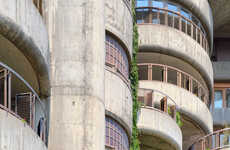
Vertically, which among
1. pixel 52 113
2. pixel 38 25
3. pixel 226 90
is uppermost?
pixel 226 90

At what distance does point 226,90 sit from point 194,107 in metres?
14.3

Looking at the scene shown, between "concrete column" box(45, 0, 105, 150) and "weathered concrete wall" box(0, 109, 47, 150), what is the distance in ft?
10.3

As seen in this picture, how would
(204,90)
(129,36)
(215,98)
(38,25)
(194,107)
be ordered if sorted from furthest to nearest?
(215,98) < (204,90) < (194,107) < (129,36) < (38,25)

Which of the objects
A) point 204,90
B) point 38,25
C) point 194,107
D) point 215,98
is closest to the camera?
point 38,25

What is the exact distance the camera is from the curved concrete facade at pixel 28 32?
81.1 ft

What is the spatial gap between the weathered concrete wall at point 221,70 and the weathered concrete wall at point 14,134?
35.0m

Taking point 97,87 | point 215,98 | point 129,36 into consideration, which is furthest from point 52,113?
point 215,98

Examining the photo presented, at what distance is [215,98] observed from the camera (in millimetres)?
59125

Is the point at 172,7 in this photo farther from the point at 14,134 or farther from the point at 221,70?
the point at 14,134

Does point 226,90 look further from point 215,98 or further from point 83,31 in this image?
point 83,31

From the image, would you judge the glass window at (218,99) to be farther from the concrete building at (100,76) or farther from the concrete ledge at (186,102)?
the concrete ledge at (186,102)

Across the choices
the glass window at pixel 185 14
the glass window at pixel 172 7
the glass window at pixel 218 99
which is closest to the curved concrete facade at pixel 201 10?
the glass window at pixel 185 14

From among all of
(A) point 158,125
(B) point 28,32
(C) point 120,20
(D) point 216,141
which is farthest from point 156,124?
(B) point 28,32

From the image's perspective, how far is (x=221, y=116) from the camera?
57.0m
